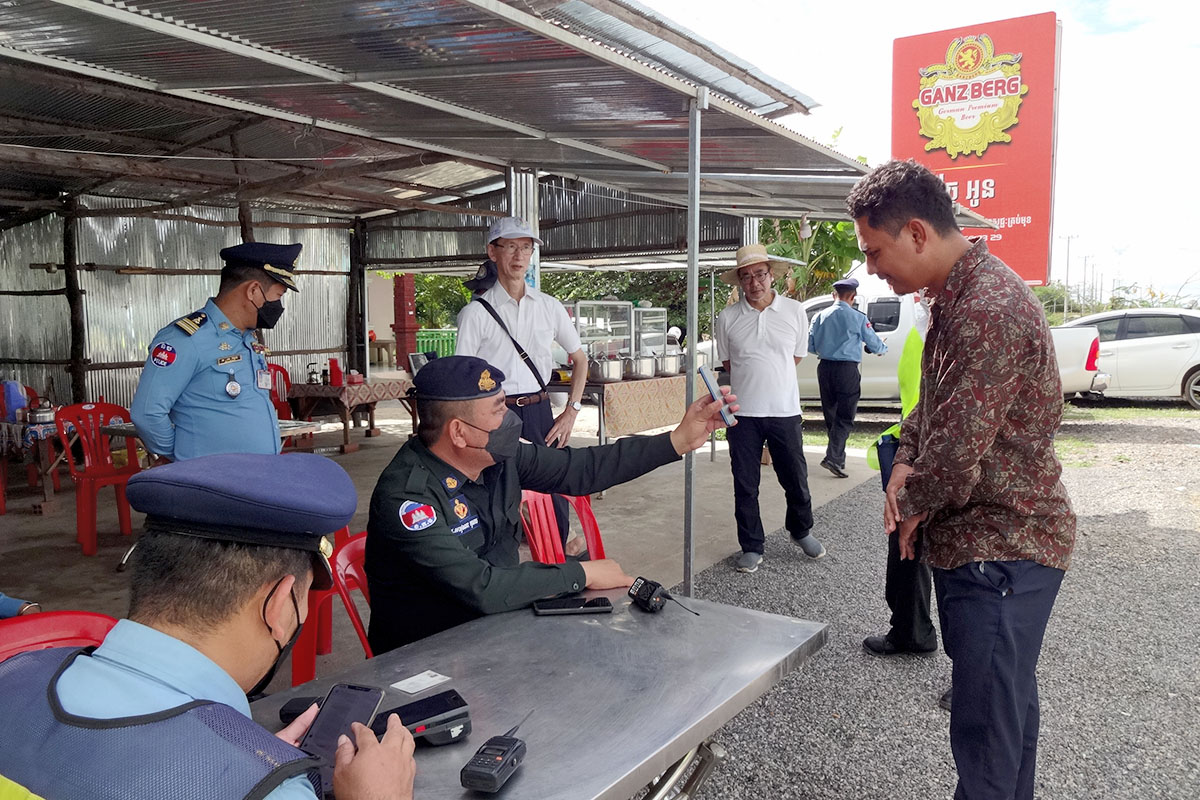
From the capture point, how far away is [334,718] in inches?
56.6

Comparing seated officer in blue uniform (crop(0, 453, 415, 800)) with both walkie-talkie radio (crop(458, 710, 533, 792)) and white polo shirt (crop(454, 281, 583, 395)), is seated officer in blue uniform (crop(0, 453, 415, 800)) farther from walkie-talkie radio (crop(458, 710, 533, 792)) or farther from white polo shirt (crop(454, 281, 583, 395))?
white polo shirt (crop(454, 281, 583, 395))

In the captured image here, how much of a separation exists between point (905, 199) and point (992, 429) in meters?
0.59

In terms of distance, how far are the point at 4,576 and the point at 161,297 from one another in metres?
6.02

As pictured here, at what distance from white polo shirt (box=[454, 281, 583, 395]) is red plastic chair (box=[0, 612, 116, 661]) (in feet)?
7.84

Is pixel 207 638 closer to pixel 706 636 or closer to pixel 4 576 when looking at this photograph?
pixel 706 636

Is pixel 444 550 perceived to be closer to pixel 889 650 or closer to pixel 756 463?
pixel 889 650

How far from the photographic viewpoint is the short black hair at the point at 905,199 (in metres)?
1.94

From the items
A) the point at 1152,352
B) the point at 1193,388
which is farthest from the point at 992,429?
the point at 1193,388

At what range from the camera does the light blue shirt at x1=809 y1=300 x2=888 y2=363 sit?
7582 mm

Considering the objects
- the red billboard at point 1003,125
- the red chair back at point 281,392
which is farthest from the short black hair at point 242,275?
the red billboard at point 1003,125

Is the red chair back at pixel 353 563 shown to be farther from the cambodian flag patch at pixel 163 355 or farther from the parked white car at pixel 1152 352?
the parked white car at pixel 1152 352

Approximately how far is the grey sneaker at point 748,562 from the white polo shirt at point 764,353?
886 millimetres

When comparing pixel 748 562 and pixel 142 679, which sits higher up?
pixel 142 679

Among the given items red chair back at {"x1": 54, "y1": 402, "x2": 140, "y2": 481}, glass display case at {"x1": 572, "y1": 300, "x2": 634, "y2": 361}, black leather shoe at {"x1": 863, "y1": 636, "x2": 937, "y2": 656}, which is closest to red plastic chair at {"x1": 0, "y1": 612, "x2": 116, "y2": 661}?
black leather shoe at {"x1": 863, "y1": 636, "x2": 937, "y2": 656}
